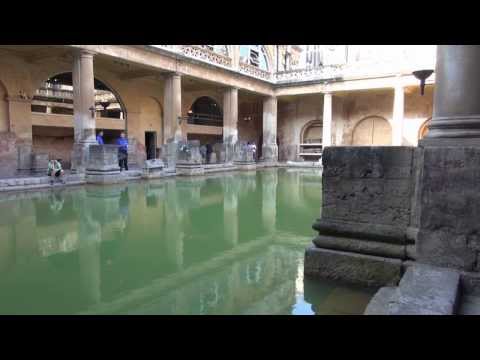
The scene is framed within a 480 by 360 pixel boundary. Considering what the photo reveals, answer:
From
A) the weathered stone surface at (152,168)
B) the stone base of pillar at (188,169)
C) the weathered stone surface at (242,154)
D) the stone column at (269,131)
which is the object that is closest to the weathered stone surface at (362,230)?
the weathered stone surface at (152,168)

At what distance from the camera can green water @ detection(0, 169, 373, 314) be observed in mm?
2951

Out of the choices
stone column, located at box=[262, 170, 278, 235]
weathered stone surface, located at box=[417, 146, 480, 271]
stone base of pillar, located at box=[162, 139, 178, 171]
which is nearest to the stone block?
stone base of pillar, located at box=[162, 139, 178, 171]

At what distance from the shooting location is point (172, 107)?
1608 cm

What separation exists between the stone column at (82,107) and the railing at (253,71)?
975cm

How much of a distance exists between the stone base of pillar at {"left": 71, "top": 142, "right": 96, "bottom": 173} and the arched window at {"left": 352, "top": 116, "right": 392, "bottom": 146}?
18396 mm

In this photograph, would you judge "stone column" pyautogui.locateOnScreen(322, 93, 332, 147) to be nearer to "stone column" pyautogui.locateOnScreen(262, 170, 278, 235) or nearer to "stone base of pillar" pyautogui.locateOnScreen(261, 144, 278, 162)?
"stone base of pillar" pyautogui.locateOnScreen(261, 144, 278, 162)

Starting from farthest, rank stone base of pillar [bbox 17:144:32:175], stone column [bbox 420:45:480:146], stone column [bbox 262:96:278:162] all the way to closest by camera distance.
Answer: stone column [bbox 262:96:278:162]
stone base of pillar [bbox 17:144:32:175]
stone column [bbox 420:45:480:146]

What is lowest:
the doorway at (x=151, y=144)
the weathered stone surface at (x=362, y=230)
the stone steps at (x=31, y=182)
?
the stone steps at (x=31, y=182)

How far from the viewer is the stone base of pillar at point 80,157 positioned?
39.8 ft

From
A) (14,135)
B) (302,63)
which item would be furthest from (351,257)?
(302,63)

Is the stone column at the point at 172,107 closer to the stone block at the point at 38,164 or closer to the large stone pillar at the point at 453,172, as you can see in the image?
the stone block at the point at 38,164
